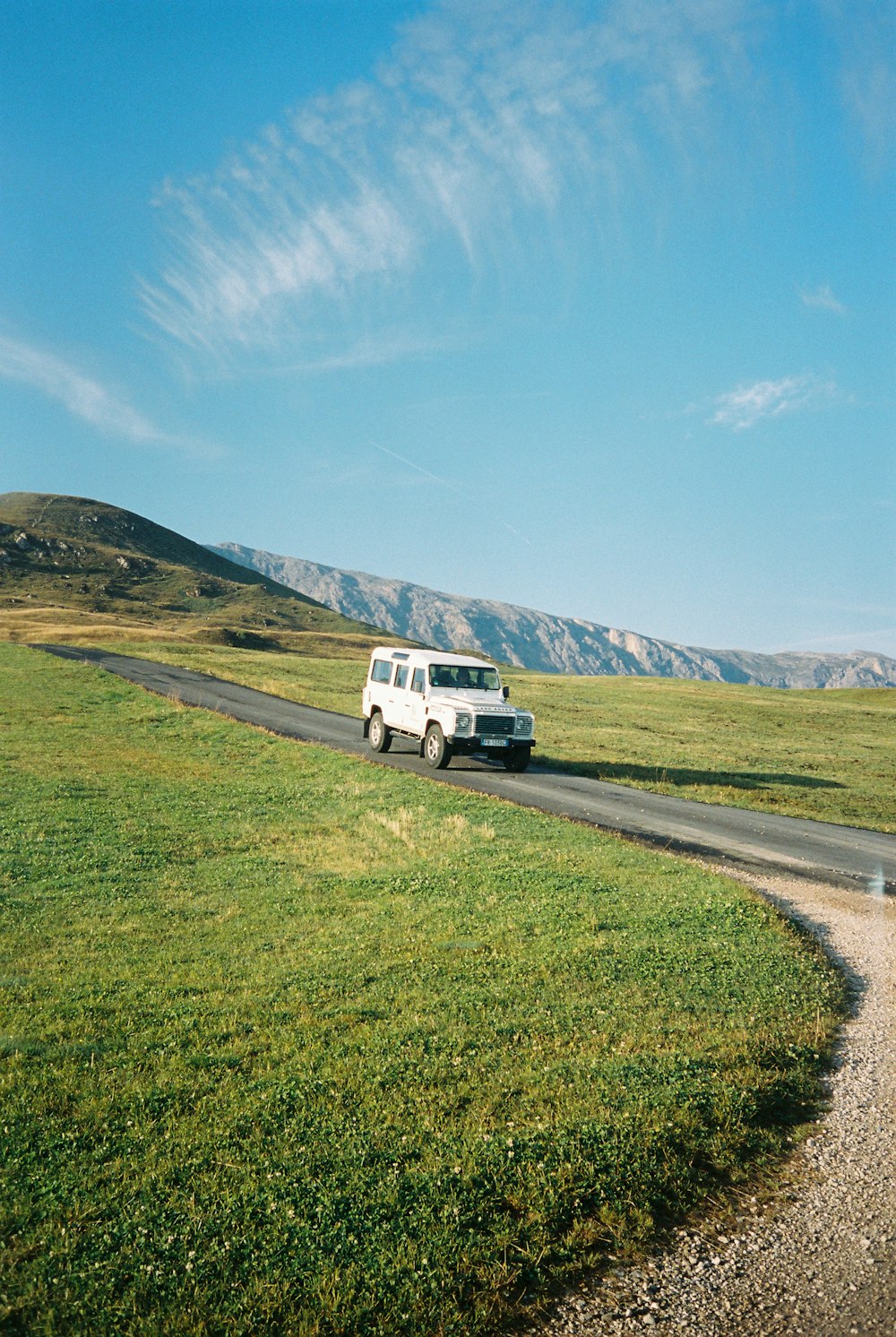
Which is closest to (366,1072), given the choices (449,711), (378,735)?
(449,711)

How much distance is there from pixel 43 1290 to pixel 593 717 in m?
45.7

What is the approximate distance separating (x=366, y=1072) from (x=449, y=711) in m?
19.0

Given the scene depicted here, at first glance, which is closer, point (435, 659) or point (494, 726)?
point (494, 726)

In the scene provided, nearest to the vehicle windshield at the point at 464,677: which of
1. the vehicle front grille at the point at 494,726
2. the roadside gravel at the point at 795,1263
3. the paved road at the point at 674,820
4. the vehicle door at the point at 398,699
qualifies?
the vehicle door at the point at 398,699

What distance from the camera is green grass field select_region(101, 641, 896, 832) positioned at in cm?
2836

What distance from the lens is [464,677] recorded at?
91.4ft

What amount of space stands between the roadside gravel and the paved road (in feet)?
33.9

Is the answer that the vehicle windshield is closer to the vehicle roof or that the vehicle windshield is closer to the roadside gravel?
the vehicle roof

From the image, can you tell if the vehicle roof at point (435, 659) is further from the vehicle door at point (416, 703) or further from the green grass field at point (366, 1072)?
the green grass field at point (366, 1072)

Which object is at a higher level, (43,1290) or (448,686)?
(448,686)

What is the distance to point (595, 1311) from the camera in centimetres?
Answer: 468

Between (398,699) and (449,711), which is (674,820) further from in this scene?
(398,699)

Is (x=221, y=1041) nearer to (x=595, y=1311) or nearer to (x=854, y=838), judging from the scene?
(x=595, y=1311)

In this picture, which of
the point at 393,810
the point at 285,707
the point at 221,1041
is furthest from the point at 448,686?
the point at 221,1041
